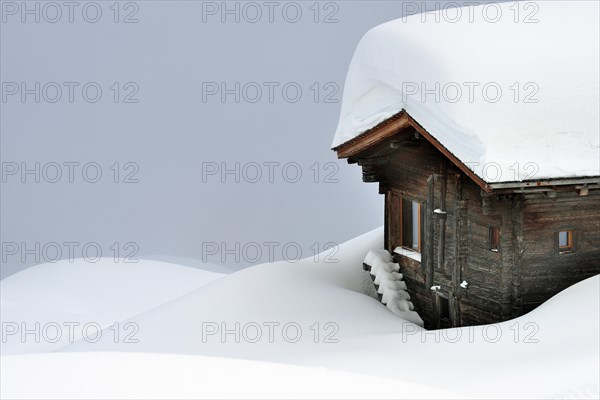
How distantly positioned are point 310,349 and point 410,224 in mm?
4077

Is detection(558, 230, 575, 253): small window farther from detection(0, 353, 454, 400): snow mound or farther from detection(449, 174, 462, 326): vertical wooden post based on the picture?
detection(0, 353, 454, 400): snow mound

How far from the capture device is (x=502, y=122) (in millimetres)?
11883

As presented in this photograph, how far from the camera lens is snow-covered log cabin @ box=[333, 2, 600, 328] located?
11.8 metres

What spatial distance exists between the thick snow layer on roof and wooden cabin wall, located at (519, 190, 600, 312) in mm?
886

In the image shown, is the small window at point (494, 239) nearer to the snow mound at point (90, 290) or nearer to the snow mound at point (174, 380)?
the snow mound at point (174, 380)

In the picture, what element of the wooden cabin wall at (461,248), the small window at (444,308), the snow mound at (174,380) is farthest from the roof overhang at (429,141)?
the snow mound at (174,380)

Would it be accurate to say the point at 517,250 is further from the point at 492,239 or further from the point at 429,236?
the point at 429,236

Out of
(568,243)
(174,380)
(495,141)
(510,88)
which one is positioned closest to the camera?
(174,380)

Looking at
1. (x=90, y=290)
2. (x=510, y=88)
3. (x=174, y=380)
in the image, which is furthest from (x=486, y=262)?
(x=90, y=290)

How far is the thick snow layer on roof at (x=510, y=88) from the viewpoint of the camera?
1171cm

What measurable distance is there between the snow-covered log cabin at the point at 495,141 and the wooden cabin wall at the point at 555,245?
14 mm

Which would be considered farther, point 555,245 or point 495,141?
point 555,245

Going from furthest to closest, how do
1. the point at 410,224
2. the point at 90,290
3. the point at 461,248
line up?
the point at 90,290
the point at 410,224
the point at 461,248

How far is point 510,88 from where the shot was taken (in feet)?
39.6
